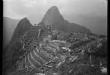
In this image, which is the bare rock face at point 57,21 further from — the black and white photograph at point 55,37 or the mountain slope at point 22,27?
the mountain slope at point 22,27

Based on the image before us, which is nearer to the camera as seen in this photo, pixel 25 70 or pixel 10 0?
pixel 25 70

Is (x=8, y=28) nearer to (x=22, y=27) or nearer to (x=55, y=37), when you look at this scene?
(x=22, y=27)

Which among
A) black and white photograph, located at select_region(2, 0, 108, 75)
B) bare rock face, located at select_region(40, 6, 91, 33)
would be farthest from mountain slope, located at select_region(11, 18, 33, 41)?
bare rock face, located at select_region(40, 6, 91, 33)

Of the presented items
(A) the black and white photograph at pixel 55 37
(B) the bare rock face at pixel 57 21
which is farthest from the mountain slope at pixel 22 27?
(B) the bare rock face at pixel 57 21

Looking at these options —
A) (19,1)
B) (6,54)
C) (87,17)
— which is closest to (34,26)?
(19,1)

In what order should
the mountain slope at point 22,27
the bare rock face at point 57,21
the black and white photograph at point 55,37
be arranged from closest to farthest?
the black and white photograph at point 55,37 < the bare rock face at point 57,21 < the mountain slope at point 22,27

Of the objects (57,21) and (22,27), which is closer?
(57,21)

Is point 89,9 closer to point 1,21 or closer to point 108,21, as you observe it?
point 108,21

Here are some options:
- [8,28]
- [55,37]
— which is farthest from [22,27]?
[55,37]
